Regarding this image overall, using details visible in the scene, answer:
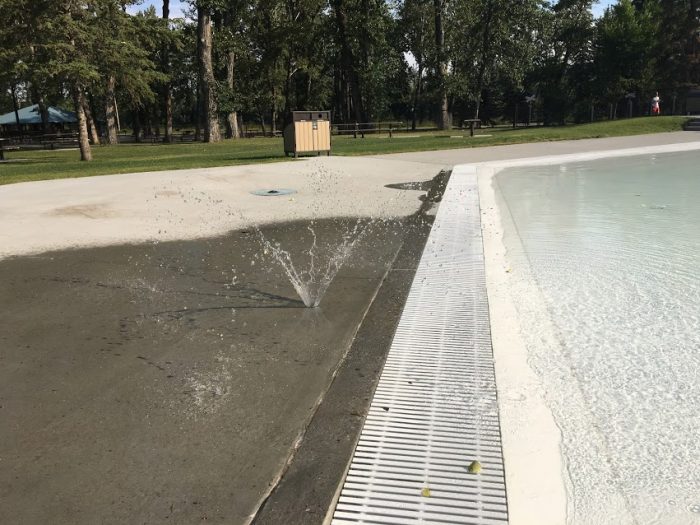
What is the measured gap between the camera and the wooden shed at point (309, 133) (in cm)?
1905

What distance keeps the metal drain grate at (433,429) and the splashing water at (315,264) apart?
2.94 feet

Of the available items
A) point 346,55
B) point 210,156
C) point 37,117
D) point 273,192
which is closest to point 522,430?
point 273,192

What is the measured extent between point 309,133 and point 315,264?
14.2m

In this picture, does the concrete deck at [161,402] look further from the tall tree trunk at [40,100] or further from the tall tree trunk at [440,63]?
the tall tree trunk at [440,63]

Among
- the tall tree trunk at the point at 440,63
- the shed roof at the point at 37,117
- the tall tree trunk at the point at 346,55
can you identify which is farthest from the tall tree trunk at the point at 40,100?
the tall tree trunk at the point at 440,63

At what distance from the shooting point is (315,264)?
601cm

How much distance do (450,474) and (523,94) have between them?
69.8 metres

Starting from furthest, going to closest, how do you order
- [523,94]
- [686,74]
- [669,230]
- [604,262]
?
[523,94]
[686,74]
[669,230]
[604,262]

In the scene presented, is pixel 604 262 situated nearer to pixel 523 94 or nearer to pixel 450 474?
pixel 450 474

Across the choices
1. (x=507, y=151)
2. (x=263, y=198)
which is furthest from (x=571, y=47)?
(x=263, y=198)

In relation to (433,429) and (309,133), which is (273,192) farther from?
(433,429)

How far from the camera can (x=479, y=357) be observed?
358cm

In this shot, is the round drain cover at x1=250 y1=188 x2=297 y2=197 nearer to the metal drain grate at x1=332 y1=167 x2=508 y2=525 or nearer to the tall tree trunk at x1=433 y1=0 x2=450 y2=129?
the metal drain grate at x1=332 y1=167 x2=508 y2=525

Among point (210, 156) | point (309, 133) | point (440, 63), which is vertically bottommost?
point (210, 156)
